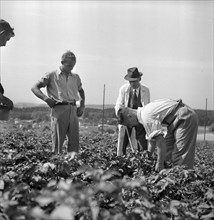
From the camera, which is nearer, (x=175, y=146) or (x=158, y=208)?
(x=158, y=208)

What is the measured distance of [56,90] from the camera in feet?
17.6

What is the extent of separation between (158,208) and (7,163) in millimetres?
1464

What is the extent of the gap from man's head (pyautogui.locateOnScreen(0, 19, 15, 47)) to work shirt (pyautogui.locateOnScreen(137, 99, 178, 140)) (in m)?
1.43

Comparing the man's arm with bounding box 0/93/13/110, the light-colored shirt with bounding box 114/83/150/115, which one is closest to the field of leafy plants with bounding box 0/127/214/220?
the man's arm with bounding box 0/93/13/110

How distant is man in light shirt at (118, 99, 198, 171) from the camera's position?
161 inches

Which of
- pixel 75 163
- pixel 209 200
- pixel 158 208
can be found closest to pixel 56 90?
pixel 75 163

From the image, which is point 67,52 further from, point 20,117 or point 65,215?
point 20,117

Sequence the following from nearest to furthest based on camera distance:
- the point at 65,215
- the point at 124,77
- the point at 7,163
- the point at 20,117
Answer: the point at 65,215 < the point at 7,163 < the point at 124,77 < the point at 20,117

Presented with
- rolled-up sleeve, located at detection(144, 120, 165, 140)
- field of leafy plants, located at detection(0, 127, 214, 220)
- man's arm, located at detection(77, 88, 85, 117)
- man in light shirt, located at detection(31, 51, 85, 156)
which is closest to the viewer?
field of leafy plants, located at detection(0, 127, 214, 220)

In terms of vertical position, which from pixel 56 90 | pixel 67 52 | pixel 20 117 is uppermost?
pixel 67 52

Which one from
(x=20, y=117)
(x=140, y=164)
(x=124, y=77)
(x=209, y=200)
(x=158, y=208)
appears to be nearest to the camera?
(x=158, y=208)

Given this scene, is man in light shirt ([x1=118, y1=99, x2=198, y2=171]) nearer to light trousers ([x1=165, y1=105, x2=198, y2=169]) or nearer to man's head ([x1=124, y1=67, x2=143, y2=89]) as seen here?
light trousers ([x1=165, y1=105, x2=198, y2=169])

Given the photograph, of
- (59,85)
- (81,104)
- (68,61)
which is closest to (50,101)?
(59,85)

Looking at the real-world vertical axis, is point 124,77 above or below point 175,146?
above
